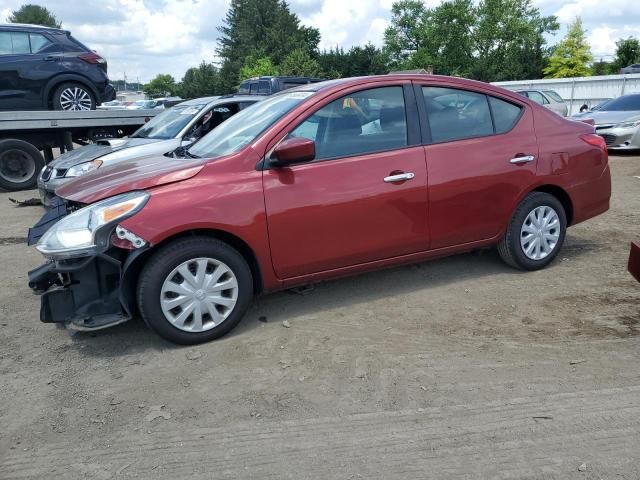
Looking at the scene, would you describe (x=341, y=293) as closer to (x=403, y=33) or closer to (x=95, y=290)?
(x=95, y=290)

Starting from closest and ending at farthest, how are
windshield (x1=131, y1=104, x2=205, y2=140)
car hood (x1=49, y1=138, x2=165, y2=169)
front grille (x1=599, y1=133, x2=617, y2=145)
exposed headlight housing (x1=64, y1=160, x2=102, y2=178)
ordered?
exposed headlight housing (x1=64, y1=160, x2=102, y2=178), car hood (x1=49, y1=138, x2=165, y2=169), windshield (x1=131, y1=104, x2=205, y2=140), front grille (x1=599, y1=133, x2=617, y2=145)

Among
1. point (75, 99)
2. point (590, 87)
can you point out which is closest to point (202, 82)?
point (590, 87)

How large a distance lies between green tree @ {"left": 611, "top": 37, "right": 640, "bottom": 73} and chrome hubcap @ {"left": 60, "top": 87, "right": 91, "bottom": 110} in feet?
152

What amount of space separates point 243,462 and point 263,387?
0.66 metres

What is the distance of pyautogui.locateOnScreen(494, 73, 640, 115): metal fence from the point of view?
25500 millimetres

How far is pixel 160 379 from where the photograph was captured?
11.1ft

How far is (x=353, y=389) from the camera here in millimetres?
3188

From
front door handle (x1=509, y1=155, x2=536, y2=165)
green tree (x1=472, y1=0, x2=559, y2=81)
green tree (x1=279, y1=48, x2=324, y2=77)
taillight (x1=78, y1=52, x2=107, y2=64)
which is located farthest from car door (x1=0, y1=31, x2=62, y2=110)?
green tree (x1=472, y1=0, x2=559, y2=81)

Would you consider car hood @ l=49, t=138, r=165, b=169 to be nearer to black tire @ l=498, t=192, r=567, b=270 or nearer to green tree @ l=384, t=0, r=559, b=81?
black tire @ l=498, t=192, r=567, b=270

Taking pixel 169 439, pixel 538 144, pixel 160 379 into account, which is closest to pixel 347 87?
pixel 538 144

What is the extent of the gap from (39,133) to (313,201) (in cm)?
Result: 840

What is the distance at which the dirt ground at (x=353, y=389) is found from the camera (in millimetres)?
2617

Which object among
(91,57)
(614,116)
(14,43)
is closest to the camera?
(14,43)

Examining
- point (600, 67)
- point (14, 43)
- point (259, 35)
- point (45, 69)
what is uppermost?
point (259, 35)
